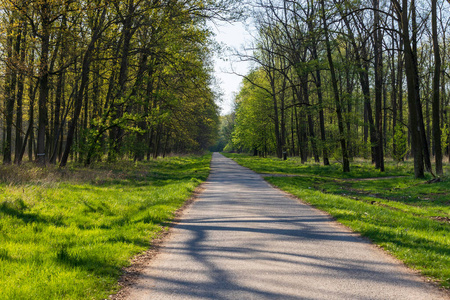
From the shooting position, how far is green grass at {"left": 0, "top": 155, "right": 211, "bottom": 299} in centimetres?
403

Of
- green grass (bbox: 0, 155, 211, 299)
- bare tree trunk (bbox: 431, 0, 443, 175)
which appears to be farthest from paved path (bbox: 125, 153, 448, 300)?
bare tree trunk (bbox: 431, 0, 443, 175)

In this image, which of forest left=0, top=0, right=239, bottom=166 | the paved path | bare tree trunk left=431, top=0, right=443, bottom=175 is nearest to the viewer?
the paved path

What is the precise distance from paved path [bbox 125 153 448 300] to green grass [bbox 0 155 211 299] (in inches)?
23.5

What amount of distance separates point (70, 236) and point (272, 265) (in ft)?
12.7

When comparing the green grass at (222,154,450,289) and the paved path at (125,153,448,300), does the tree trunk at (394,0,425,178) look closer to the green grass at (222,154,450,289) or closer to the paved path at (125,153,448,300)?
the green grass at (222,154,450,289)

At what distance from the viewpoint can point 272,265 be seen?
4.89 metres

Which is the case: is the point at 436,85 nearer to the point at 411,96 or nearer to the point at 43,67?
the point at 411,96

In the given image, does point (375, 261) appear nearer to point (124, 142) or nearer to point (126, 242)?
point (126, 242)

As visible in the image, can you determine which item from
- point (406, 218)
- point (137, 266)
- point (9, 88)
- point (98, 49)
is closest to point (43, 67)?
point (98, 49)

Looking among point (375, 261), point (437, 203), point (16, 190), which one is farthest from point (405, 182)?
point (16, 190)

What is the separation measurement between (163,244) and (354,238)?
12.2ft

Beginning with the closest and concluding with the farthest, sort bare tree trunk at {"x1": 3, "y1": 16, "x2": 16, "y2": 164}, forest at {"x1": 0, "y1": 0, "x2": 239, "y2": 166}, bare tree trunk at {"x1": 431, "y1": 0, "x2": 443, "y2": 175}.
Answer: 1. forest at {"x1": 0, "y1": 0, "x2": 239, "y2": 166}
2. bare tree trunk at {"x1": 3, "y1": 16, "x2": 16, "y2": 164}
3. bare tree trunk at {"x1": 431, "y1": 0, "x2": 443, "y2": 175}

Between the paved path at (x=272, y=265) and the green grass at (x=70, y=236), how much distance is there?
597 mm

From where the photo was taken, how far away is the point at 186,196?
12.2 metres
